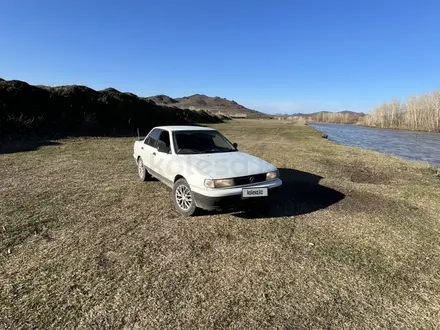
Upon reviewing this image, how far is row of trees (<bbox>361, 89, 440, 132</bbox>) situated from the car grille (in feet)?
179

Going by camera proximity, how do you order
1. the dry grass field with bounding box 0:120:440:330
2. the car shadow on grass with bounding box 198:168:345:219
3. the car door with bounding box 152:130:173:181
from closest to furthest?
the dry grass field with bounding box 0:120:440:330 < the car shadow on grass with bounding box 198:168:345:219 < the car door with bounding box 152:130:173:181

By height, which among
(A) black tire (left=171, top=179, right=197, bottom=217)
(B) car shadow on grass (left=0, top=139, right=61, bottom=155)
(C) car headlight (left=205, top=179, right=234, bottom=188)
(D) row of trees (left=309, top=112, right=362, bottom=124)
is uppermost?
(D) row of trees (left=309, top=112, right=362, bottom=124)

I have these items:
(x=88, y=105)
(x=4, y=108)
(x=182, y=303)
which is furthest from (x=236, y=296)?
(x=88, y=105)

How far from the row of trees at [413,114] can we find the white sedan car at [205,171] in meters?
54.2

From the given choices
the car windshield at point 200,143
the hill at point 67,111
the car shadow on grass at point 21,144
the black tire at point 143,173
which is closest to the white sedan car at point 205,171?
the car windshield at point 200,143

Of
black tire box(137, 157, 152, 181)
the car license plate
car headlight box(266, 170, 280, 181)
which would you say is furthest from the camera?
black tire box(137, 157, 152, 181)

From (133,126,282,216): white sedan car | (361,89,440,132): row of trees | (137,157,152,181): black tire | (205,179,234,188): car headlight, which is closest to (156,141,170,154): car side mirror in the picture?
(133,126,282,216): white sedan car

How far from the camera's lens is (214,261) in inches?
140

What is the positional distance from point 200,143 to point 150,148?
1415mm

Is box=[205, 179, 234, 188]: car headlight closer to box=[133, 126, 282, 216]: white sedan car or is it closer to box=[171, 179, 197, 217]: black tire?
box=[133, 126, 282, 216]: white sedan car

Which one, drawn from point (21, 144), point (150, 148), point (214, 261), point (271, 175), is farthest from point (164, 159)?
point (21, 144)

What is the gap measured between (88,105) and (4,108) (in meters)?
5.86

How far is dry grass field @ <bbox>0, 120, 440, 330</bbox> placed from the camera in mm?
2646

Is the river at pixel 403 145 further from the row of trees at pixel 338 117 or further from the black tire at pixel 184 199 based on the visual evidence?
the row of trees at pixel 338 117
